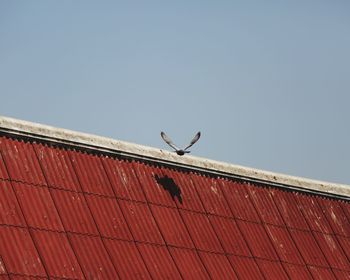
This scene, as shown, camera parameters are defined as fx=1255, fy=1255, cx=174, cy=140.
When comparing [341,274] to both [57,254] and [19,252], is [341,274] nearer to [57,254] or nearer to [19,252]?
[57,254]

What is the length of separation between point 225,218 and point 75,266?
900 centimetres

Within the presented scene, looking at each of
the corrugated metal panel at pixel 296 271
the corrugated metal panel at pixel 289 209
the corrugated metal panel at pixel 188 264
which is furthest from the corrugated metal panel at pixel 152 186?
the corrugated metal panel at pixel 289 209

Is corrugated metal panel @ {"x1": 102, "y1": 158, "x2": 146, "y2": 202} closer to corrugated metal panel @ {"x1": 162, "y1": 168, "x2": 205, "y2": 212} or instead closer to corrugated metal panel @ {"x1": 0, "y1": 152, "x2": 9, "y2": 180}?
corrugated metal panel @ {"x1": 162, "y1": 168, "x2": 205, "y2": 212}

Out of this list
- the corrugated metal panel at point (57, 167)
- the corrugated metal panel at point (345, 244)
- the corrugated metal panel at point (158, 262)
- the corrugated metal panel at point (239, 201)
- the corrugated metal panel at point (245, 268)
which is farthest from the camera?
the corrugated metal panel at point (345, 244)

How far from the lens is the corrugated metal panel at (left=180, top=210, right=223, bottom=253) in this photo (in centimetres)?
4731

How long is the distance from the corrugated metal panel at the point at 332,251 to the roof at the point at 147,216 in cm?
6

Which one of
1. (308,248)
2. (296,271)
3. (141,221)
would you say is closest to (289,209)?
(308,248)

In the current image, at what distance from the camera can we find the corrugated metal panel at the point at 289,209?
171 ft

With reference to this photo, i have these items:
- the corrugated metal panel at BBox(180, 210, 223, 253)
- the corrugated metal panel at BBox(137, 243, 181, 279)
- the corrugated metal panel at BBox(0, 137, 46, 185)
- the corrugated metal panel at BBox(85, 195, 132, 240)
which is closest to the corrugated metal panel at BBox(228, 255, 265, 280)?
the corrugated metal panel at BBox(180, 210, 223, 253)

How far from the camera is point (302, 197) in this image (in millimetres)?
54031

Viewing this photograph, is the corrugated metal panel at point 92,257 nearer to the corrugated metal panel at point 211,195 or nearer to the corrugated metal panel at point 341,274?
the corrugated metal panel at point 211,195

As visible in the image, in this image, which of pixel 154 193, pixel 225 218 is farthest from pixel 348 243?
pixel 154 193

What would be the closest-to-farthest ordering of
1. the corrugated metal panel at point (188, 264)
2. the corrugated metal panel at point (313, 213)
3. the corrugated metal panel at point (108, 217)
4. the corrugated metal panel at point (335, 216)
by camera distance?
A: the corrugated metal panel at point (108, 217)
the corrugated metal panel at point (188, 264)
the corrugated metal panel at point (313, 213)
the corrugated metal panel at point (335, 216)

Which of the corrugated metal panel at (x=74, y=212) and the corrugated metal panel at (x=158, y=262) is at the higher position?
the corrugated metal panel at (x=74, y=212)
